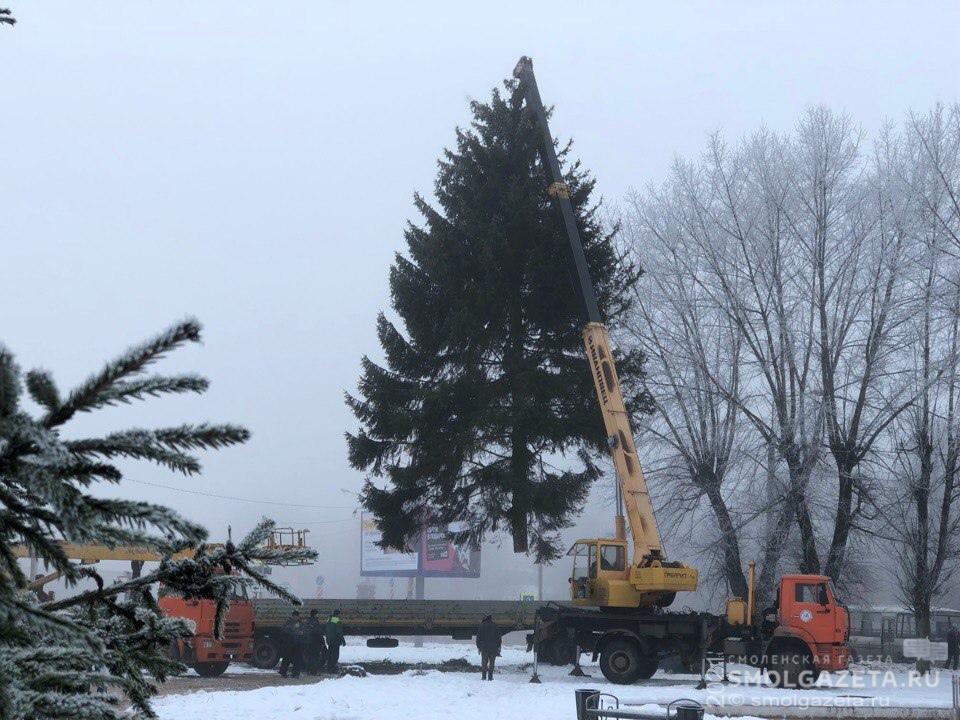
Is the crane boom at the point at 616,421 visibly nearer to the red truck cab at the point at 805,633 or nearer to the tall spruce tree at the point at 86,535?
the red truck cab at the point at 805,633

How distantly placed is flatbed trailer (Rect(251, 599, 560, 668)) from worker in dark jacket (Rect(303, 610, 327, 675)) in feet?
4.48

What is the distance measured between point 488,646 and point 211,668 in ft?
21.5

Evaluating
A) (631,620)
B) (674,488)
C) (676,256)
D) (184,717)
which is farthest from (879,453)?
(184,717)

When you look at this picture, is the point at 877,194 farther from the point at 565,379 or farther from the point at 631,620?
the point at 631,620

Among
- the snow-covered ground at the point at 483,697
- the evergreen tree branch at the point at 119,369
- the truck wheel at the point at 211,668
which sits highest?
the evergreen tree branch at the point at 119,369

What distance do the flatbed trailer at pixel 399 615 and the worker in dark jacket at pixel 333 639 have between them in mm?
1588

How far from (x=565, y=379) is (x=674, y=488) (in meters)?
4.09

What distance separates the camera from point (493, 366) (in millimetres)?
30938

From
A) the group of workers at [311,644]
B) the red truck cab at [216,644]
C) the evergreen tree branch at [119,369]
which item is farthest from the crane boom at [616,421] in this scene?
the evergreen tree branch at [119,369]

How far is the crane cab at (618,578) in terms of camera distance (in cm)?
2200

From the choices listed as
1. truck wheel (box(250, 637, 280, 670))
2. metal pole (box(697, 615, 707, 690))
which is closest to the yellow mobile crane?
metal pole (box(697, 615, 707, 690))

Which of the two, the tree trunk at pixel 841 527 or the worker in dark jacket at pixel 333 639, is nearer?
the worker in dark jacket at pixel 333 639

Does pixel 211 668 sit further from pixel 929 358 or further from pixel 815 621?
pixel 929 358

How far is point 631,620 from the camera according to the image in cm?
2178
